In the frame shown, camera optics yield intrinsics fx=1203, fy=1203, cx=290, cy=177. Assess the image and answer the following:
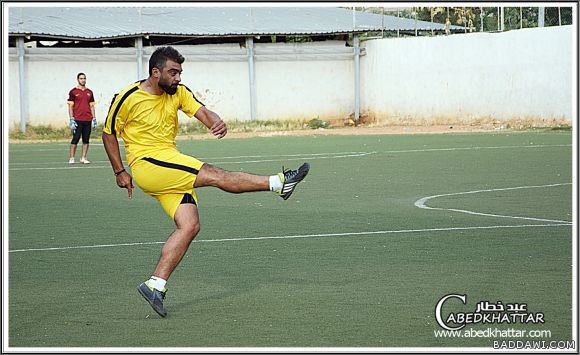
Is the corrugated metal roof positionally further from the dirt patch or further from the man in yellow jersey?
the man in yellow jersey

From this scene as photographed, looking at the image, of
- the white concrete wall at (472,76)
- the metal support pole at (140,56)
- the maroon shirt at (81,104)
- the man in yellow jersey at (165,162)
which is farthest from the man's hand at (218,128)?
the metal support pole at (140,56)

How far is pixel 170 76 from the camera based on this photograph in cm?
854

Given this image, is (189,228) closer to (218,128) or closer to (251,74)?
(218,128)

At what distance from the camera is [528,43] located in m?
36.6

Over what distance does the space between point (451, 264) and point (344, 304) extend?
2.02 m

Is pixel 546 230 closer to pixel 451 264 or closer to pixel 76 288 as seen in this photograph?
pixel 451 264

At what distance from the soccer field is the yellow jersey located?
3.84 feet

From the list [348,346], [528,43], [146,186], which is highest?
[528,43]

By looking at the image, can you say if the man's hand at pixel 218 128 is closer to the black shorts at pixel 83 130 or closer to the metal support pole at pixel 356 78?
the black shorts at pixel 83 130

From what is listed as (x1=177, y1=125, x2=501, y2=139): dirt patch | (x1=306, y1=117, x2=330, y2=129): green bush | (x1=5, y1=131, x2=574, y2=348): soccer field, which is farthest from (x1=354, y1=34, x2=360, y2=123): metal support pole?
(x1=5, y1=131, x2=574, y2=348): soccer field

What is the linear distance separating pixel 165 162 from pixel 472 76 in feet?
103

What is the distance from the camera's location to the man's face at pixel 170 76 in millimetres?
8516

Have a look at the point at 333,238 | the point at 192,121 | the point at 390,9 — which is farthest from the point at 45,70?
the point at 333,238

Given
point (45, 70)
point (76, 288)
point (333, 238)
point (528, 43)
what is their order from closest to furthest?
1. point (76, 288)
2. point (333, 238)
3. point (528, 43)
4. point (45, 70)
